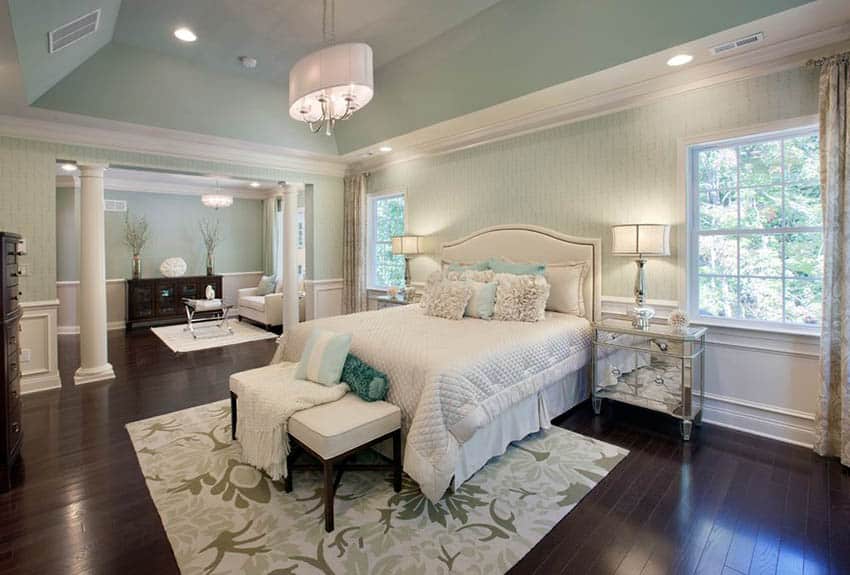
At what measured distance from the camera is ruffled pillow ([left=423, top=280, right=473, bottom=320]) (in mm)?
3766

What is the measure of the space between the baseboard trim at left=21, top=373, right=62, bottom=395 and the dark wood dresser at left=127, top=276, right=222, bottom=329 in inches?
136

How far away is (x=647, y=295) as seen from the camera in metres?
3.59

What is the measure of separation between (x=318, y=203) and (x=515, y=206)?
3268mm

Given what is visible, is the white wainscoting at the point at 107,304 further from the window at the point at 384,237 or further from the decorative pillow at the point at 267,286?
the window at the point at 384,237

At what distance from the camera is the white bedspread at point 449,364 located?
7.33 feet

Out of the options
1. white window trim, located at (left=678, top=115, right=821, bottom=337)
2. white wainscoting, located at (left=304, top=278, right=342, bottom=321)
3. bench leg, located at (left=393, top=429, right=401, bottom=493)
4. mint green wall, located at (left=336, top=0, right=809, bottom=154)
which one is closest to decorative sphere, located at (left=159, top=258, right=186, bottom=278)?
white wainscoting, located at (left=304, top=278, right=342, bottom=321)

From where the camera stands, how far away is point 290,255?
6.45 metres

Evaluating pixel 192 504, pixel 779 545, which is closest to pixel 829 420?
pixel 779 545

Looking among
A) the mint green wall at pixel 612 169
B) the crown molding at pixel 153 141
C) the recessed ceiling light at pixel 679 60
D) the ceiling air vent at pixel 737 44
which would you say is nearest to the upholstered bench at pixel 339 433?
the mint green wall at pixel 612 169

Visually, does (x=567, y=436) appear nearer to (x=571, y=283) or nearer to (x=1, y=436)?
(x=571, y=283)

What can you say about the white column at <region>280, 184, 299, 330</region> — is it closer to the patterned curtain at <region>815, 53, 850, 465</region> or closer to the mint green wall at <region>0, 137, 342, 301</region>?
the mint green wall at <region>0, 137, 342, 301</region>

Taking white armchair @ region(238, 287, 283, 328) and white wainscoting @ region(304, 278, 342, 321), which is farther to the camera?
white armchair @ region(238, 287, 283, 328)

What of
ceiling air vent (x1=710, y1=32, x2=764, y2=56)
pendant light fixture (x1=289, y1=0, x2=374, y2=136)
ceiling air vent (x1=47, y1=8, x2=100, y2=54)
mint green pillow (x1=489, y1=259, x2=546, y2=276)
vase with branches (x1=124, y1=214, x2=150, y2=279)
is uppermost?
ceiling air vent (x1=47, y1=8, x2=100, y2=54)

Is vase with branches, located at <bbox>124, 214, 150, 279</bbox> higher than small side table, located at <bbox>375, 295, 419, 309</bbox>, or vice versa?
vase with branches, located at <bbox>124, 214, 150, 279</bbox>
